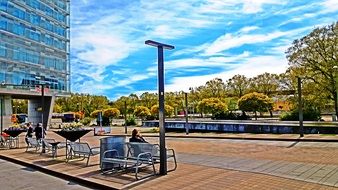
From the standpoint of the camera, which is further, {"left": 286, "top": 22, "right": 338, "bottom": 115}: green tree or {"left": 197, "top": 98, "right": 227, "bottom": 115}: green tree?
{"left": 197, "top": 98, "right": 227, "bottom": 115}: green tree

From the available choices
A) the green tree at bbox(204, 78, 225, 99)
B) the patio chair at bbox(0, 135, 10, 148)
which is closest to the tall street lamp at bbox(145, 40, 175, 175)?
the patio chair at bbox(0, 135, 10, 148)

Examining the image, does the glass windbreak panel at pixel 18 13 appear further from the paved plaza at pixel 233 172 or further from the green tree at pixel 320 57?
the paved plaza at pixel 233 172

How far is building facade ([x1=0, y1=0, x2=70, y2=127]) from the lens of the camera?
43.9 meters

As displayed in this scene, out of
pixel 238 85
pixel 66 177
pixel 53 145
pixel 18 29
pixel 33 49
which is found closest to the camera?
pixel 66 177

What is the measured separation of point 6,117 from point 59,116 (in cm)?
3370

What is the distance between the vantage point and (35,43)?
49312mm

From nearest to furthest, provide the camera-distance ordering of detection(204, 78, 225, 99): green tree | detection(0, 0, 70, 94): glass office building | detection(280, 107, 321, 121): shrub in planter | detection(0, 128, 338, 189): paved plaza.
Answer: detection(0, 128, 338, 189): paved plaza
detection(280, 107, 321, 121): shrub in planter
detection(0, 0, 70, 94): glass office building
detection(204, 78, 225, 99): green tree

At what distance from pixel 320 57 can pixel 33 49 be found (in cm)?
3708

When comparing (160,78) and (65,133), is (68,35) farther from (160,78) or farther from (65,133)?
(160,78)

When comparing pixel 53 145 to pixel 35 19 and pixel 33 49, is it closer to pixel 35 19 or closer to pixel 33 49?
pixel 33 49

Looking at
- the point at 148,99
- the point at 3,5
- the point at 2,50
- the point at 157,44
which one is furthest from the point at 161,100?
the point at 148,99

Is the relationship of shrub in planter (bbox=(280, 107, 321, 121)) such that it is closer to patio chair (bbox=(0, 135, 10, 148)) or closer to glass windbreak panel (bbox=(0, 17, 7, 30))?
patio chair (bbox=(0, 135, 10, 148))

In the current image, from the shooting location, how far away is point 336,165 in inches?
401

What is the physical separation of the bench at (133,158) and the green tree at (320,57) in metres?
22.6
